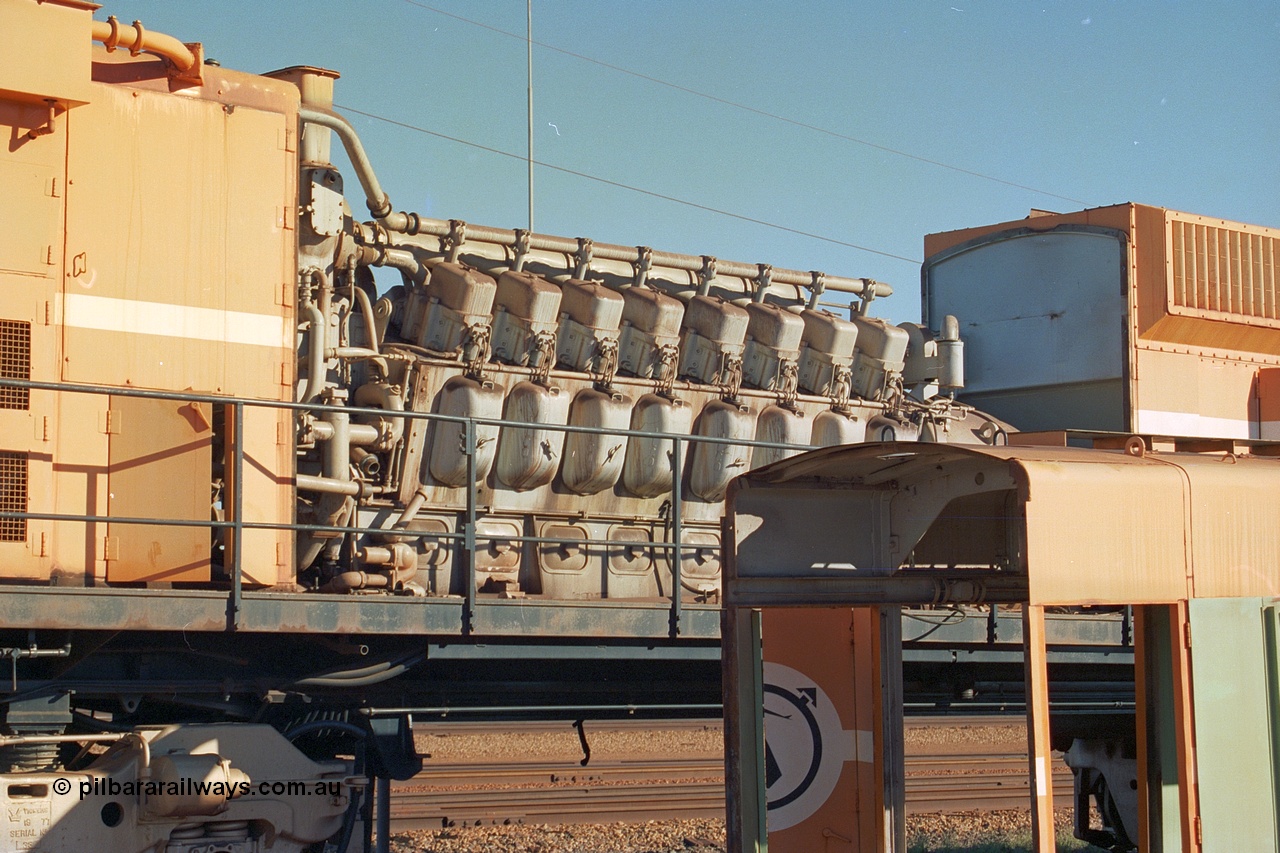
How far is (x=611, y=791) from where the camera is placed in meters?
14.4

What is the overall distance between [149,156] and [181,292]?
835mm

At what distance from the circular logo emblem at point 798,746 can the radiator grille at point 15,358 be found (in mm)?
4685

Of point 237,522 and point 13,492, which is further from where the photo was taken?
point 13,492

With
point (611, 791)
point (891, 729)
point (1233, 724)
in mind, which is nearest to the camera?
point (1233, 724)

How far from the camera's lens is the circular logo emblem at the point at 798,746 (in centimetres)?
812

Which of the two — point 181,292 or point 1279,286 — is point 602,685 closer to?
point 181,292

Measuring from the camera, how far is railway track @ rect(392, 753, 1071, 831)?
512 inches

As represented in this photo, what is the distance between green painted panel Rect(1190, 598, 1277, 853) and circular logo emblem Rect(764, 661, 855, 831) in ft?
7.10

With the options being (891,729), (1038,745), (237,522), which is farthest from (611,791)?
(1038,745)

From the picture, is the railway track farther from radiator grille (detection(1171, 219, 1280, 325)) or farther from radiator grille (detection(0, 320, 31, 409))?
radiator grille (detection(0, 320, 31, 409))

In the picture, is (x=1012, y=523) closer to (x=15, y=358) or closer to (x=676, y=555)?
(x=676, y=555)

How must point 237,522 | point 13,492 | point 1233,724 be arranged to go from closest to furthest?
1. point 1233,724
2. point 237,522
3. point 13,492

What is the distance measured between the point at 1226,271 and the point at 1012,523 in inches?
251

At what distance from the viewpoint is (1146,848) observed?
6.59 meters
